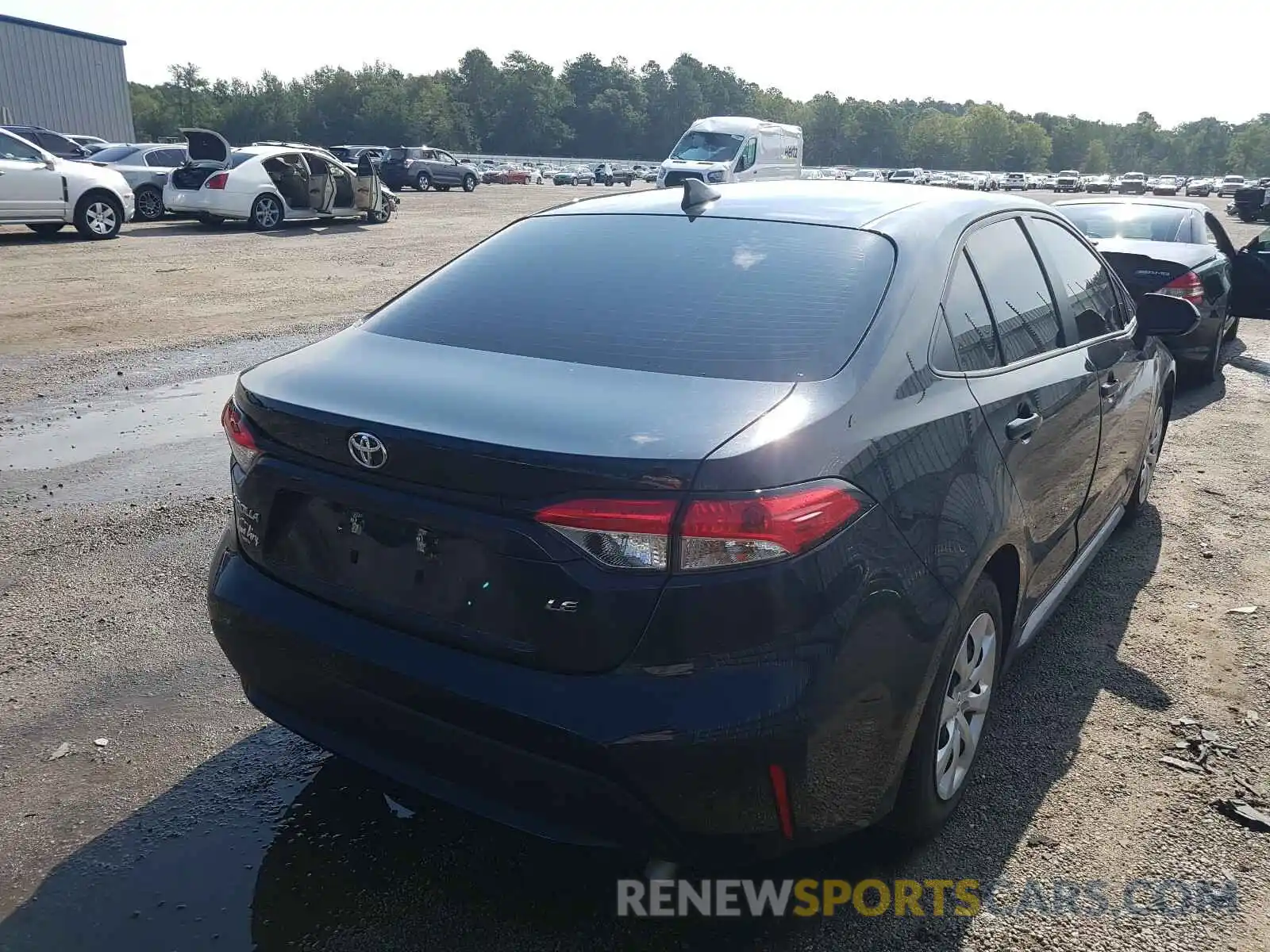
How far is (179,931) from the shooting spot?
247 centimetres

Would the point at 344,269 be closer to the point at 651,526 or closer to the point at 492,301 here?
the point at 492,301

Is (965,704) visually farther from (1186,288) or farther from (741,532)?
(1186,288)

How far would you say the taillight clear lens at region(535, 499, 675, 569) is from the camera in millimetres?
2041

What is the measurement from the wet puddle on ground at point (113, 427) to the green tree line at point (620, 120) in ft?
355

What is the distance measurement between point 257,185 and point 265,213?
0.66 m

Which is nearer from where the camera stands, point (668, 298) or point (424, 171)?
point (668, 298)

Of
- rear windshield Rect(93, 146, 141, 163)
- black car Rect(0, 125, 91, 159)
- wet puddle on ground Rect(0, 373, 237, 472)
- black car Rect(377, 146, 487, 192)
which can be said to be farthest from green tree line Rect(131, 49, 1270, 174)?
wet puddle on ground Rect(0, 373, 237, 472)

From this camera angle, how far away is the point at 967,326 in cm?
293

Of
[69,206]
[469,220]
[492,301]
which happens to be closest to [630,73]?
[469,220]

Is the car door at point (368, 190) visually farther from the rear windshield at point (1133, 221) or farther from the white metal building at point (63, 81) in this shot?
the white metal building at point (63, 81)

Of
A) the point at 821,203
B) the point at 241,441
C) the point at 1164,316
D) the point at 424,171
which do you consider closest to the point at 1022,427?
→ the point at 821,203

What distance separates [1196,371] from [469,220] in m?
20.0

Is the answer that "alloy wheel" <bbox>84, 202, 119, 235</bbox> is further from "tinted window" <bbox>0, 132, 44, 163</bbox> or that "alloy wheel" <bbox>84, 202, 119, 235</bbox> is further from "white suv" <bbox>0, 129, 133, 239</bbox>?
"tinted window" <bbox>0, 132, 44, 163</bbox>

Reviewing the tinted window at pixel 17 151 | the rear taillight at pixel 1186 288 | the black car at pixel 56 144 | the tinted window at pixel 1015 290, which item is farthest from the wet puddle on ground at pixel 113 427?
the black car at pixel 56 144
